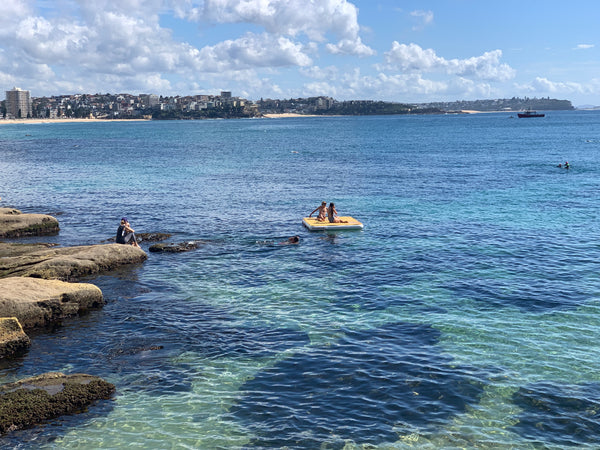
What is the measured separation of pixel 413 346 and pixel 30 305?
45.3 feet

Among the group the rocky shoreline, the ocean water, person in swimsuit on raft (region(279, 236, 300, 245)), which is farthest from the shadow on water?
person in swimsuit on raft (region(279, 236, 300, 245))

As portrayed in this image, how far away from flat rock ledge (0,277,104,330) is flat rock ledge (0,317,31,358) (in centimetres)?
160

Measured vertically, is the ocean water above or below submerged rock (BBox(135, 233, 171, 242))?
→ below

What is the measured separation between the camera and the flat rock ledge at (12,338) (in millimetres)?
17922

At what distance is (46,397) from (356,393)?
8305mm

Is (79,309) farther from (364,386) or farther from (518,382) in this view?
(518,382)

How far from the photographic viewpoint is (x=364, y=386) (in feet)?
53.2

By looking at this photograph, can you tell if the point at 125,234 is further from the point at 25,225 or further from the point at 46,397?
the point at 46,397

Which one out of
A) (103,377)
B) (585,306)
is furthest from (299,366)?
(585,306)

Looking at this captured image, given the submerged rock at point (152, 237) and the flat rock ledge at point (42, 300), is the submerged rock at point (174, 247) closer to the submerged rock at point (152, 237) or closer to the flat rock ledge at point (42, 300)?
the submerged rock at point (152, 237)

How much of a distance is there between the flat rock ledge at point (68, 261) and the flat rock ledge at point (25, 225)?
19.2 feet

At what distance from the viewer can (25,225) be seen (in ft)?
119

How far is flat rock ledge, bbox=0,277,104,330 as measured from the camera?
66.0ft

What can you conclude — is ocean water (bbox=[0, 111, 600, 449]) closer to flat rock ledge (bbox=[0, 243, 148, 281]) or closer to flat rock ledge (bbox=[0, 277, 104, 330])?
flat rock ledge (bbox=[0, 277, 104, 330])
